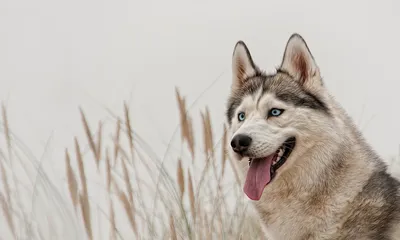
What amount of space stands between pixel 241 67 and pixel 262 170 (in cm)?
107

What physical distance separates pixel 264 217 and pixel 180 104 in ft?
3.41

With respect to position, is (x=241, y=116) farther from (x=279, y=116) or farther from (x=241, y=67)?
(x=241, y=67)

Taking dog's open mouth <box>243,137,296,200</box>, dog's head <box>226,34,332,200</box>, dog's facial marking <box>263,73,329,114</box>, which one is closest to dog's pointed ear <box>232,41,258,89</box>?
dog's head <box>226,34,332,200</box>

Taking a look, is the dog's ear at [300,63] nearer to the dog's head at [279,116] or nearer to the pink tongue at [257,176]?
the dog's head at [279,116]

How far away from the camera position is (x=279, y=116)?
4.61 m

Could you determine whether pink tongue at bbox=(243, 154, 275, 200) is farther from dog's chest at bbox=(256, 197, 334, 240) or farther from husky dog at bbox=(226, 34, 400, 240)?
dog's chest at bbox=(256, 197, 334, 240)

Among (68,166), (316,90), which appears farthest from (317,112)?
(68,166)

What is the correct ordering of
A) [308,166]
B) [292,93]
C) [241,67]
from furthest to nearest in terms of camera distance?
[241,67], [292,93], [308,166]

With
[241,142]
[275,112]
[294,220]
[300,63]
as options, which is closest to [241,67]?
→ [300,63]

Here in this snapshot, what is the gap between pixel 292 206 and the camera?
4.58m

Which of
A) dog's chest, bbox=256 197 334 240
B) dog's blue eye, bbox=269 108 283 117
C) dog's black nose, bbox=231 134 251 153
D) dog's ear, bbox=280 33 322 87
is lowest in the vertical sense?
dog's chest, bbox=256 197 334 240

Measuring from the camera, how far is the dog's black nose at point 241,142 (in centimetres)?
435

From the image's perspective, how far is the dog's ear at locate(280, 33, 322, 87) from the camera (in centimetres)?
472

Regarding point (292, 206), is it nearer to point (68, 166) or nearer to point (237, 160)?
point (237, 160)
